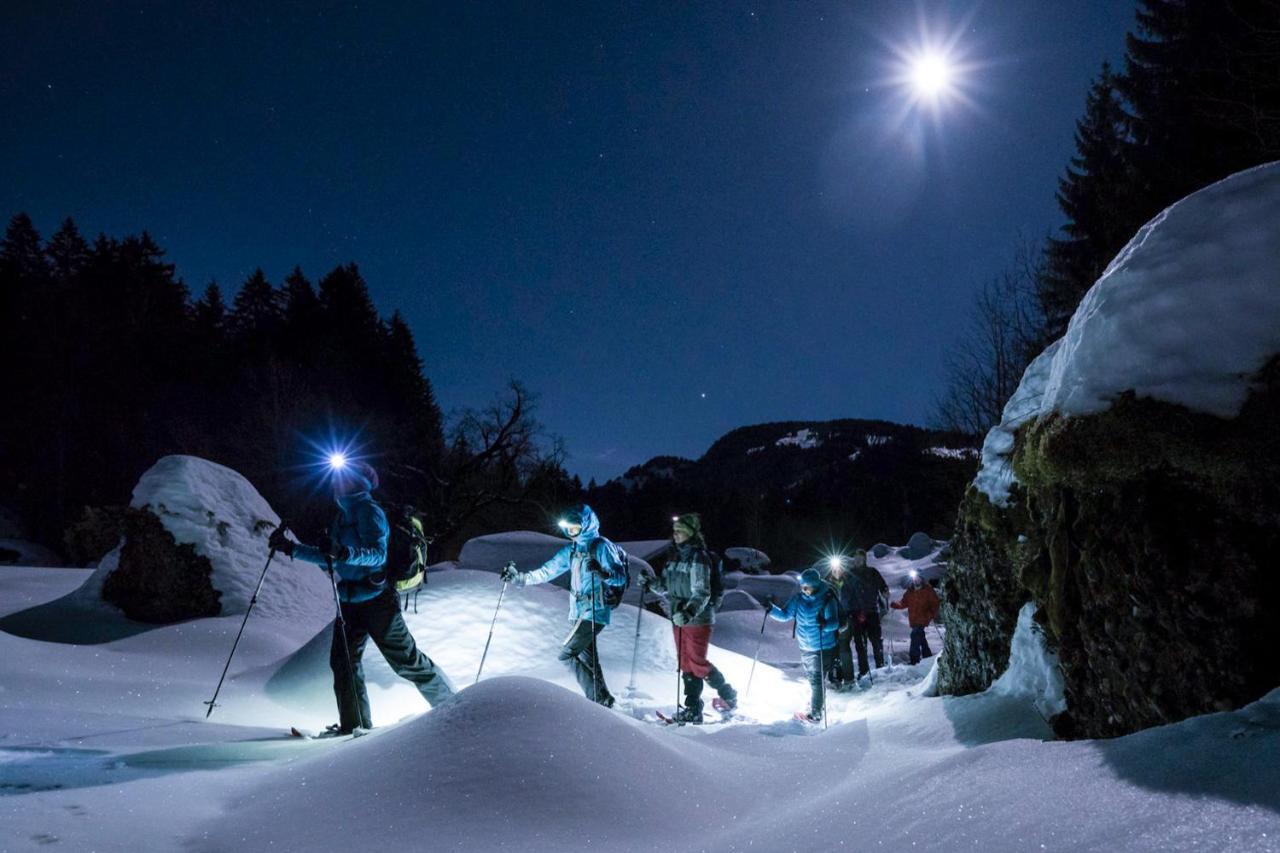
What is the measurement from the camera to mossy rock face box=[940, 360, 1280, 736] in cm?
220

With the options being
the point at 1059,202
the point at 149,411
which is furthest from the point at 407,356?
the point at 1059,202

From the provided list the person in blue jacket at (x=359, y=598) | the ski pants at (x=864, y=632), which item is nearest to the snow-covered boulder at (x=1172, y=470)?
the person in blue jacket at (x=359, y=598)

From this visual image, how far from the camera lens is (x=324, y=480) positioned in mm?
24156

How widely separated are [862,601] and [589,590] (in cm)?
704

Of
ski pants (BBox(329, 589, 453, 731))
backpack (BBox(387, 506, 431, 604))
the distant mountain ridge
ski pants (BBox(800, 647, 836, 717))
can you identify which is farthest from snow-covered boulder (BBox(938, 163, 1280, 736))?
the distant mountain ridge

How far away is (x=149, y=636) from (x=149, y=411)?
2777 centimetres

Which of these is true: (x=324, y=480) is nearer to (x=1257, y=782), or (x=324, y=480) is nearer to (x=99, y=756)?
(x=99, y=756)

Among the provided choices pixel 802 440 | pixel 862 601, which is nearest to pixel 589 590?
pixel 862 601

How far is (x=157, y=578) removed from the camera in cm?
871

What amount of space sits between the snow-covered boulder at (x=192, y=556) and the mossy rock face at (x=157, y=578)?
1 centimetres

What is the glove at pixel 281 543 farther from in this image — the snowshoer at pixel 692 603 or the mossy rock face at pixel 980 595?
the mossy rock face at pixel 980 595

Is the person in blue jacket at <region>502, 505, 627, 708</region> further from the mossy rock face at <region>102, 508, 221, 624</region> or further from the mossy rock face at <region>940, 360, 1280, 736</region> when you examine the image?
the mossy rock face at <region>102, 508, 221, 624</region>

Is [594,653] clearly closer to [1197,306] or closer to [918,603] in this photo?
[1197,306]

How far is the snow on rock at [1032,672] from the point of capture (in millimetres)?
3316
